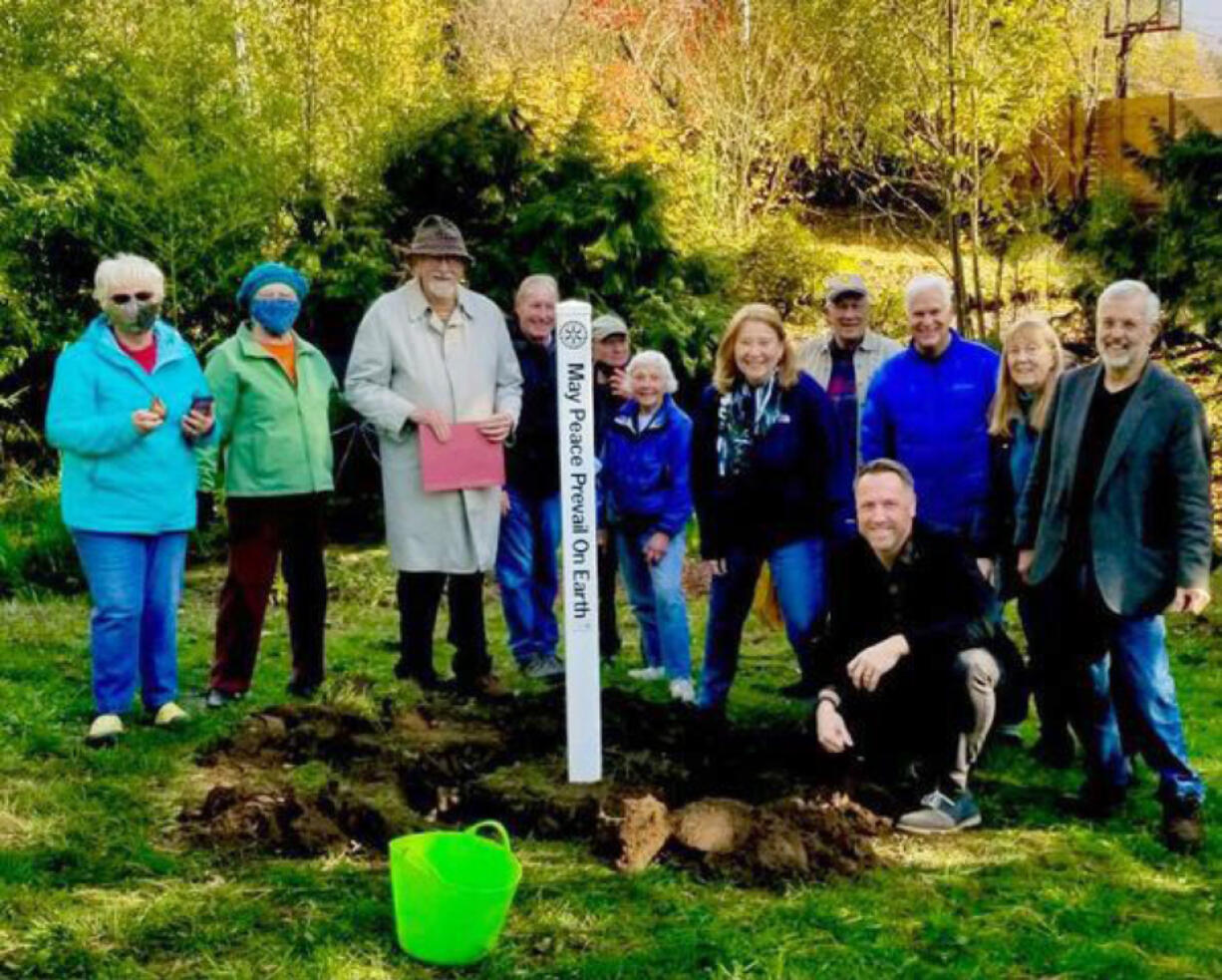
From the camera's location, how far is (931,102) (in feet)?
43.4

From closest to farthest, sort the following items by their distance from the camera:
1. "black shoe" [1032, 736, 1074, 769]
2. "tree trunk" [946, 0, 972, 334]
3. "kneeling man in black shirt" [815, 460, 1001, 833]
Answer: "kneeling man in black shirt" [815, 460, 1001, 833] < "black shoe" [1032, 736, 1074, 769] < "tree trunk" [946, 0, 972, 334]

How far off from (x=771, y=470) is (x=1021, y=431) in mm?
1065

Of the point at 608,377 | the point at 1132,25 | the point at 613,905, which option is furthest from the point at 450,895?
the point at 1132,25

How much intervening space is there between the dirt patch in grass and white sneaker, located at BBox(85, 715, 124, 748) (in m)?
0.43

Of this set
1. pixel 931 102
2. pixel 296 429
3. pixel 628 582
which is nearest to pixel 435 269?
pixel 296 429

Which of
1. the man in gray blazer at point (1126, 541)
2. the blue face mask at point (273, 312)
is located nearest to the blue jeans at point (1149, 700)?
the man in gray blazer at point (1126, 541)

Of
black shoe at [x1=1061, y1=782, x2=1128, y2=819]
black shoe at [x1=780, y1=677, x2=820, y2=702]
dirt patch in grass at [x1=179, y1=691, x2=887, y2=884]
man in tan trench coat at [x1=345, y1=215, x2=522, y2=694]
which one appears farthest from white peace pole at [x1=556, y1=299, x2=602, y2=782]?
black shoe at [x1=1061, y1=782, x2=1128, y2=819]

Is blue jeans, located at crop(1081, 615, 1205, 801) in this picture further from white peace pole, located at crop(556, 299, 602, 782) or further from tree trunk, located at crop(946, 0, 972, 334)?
tree trunk, located at crop(946, 0, 972, 334)

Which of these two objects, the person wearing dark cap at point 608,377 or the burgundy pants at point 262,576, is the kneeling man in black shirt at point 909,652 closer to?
the person wearing dark cap at point 608,377

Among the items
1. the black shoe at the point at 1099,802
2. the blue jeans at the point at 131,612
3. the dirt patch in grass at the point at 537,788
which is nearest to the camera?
the dirt patch in grass at the point at 537,788

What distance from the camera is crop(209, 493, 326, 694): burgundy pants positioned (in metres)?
6.28

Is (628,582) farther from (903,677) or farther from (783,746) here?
(903,677)

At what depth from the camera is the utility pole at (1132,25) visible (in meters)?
18.7

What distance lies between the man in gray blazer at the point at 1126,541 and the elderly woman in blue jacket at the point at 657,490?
6.86ft
